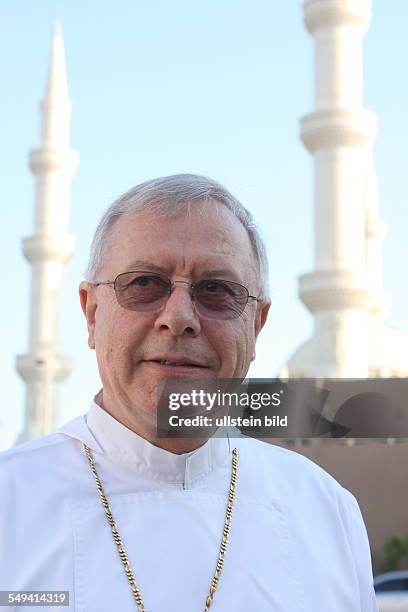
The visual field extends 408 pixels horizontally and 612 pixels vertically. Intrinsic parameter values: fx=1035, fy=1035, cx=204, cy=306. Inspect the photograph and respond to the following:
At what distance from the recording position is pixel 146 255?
1496mm

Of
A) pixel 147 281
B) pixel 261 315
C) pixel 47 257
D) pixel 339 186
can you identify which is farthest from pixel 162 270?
pixel 47 257

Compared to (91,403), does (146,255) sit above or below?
above

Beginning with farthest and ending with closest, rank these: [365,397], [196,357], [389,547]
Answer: [389,547] → [196,357] → [365,397]

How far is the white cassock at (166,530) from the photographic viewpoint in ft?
4.85

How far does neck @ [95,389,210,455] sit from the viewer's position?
1564 millimetres

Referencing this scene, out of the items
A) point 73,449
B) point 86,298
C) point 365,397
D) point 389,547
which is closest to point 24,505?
point 73,449

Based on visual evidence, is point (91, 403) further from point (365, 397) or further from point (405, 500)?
point (405, 500)

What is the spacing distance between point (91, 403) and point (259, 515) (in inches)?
12.8

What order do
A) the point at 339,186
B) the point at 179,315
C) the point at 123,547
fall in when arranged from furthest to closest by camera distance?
the point at 339,186
the point at 123,547
the point at 179,315

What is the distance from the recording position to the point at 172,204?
152cm

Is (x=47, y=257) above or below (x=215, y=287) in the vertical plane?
above

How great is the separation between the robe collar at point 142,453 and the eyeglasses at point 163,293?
8.8 inches

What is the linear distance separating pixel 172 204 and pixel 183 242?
0.22 feet

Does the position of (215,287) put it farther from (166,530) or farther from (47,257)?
(47,257)
